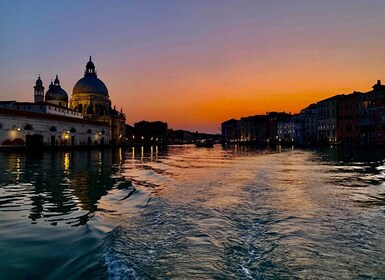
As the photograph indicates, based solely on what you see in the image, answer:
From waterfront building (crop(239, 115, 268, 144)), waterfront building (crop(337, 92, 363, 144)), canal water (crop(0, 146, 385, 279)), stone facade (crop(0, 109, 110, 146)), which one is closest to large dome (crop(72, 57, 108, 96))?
stone facade (crop(0, 109, 110, 146))

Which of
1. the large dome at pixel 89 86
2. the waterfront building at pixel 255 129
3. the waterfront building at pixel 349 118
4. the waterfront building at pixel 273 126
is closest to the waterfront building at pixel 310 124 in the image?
the waterfront building at pixel 349 118

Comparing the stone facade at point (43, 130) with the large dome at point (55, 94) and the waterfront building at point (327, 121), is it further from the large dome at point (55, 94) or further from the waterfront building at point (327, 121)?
the waterfront building at point (327, 121)

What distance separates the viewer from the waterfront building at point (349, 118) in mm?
88750

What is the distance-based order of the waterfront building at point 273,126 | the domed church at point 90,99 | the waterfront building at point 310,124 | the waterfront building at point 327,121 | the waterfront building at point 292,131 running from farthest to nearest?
the waterfront building at point 273,126, the waterfront building at point 292,131, the waterfront building at point 310,124, the domed church at point 90,99, the waterfront building at point 327,121

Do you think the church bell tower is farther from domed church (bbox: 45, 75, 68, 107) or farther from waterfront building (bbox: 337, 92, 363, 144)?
waterfront building (bbox: 337, 92, 363, 144)

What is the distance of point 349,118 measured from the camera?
92.2 m

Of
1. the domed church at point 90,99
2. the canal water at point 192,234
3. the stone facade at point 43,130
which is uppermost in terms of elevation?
the domed church at point 90,99

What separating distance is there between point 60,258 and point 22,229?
2640mm

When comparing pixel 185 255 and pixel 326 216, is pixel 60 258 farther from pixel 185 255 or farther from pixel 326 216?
pixel 326 216

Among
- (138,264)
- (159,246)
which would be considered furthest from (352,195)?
(138,264)

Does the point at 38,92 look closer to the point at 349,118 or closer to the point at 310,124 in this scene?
the point at 310,124

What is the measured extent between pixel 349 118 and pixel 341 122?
14.0 feet

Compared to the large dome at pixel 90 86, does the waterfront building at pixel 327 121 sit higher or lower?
lower

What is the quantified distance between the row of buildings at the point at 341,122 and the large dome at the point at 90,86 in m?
68.4
